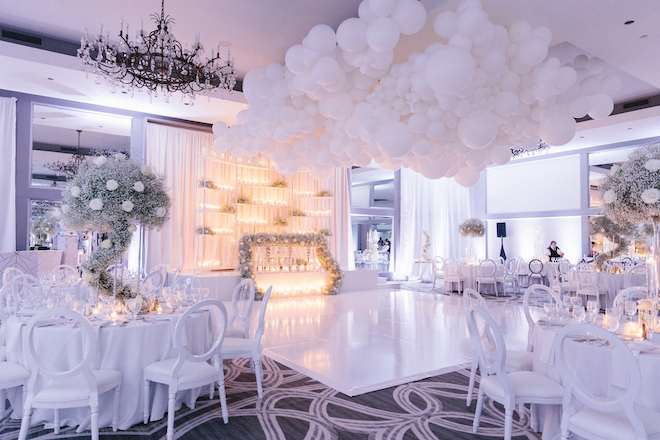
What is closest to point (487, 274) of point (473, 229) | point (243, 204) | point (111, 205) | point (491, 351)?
point (473, 229)

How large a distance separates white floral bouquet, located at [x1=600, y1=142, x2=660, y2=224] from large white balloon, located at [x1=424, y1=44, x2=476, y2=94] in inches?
62.0

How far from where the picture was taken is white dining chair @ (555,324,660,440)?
7.52ft

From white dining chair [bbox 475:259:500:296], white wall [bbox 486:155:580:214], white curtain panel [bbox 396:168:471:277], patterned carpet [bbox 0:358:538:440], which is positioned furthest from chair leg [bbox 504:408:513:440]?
white wall [bbox 486:155:580:214]

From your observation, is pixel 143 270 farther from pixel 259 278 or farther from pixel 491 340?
pixel 491 340

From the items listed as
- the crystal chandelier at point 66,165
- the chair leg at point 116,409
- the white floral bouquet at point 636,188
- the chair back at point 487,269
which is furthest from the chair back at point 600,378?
the crystal chandelier at point 66,165

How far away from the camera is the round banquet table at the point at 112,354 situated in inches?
125

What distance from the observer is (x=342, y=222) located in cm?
1345

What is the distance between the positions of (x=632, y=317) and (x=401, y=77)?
3.03 meters

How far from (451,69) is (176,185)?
28.2 feet

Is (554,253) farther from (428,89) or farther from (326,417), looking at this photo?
(326,417)

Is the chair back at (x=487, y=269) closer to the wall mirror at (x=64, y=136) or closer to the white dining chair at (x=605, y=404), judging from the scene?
the white dining chair at (x=605, y=404)

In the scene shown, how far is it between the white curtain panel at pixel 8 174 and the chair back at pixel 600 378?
985 cm

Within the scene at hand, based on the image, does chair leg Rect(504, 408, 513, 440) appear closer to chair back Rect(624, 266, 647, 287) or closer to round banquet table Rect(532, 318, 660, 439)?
round banquet table Rect(532, 318, 660, 439)

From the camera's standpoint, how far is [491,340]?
3.67 metres
